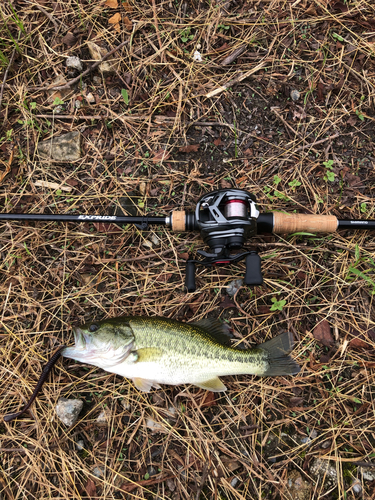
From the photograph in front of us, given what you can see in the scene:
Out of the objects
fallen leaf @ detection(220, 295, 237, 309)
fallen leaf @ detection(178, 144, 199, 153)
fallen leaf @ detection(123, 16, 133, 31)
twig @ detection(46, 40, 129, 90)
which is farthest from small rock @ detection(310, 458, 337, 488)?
fallen leaf @ detection(123, 16, 133, 31)

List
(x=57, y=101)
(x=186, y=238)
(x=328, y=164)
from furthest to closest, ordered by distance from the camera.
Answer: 1. (x=57, y=101)
2. (x=328, y=164)
3. (x=186, y=238)

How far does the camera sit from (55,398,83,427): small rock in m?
3.11

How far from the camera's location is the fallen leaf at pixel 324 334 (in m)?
3.26

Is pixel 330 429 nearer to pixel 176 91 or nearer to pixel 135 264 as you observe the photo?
pixel 135 264

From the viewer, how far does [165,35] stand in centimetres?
366

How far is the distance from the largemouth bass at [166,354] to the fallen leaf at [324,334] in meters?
0.40

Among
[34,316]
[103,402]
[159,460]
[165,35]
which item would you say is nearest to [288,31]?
[165,35]

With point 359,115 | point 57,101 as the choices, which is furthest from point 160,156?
point 359,115

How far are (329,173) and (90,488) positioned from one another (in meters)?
3.92

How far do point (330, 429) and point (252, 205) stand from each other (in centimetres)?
225

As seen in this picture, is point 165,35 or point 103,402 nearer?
→ point 103,402

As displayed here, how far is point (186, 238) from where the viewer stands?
3436 mm

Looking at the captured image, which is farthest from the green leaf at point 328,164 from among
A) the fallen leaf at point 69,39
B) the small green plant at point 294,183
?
the fallen leaf at point 69,39

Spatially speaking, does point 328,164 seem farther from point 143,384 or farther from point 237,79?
point 143,384
